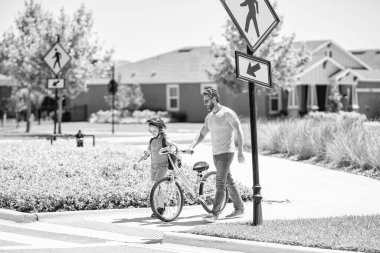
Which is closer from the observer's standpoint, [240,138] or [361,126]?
[240,138]

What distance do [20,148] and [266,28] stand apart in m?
10.3

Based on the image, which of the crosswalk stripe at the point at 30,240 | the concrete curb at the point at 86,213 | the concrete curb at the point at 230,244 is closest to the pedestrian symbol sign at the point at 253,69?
the concrete curb at the point at 230,244

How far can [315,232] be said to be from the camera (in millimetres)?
9234

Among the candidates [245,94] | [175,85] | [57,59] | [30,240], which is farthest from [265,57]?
[30,240]

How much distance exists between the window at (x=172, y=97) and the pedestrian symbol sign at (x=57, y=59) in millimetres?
32579

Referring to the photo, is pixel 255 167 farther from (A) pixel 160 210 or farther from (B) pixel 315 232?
(A) pixel 160 210

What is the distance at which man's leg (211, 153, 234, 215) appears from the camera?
1086 centimetres

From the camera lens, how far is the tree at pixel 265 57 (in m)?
43.1

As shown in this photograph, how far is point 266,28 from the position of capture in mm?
10078

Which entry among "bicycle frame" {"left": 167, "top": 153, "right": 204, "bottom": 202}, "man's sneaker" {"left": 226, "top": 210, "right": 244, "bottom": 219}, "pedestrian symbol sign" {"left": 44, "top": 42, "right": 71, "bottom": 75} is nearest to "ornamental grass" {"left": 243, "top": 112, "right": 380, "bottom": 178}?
"pedestrian symbol sign" {"left": 44, "top": 42, "right": 71, "bottom": 75}

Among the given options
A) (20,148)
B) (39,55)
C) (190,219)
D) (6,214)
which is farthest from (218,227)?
(39,55)

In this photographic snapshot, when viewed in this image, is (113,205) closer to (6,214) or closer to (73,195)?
(73,195)

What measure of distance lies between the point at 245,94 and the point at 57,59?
2963cm

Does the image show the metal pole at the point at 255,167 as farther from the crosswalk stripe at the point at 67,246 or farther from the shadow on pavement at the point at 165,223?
the crosswalk stripe at the point at 67,246
